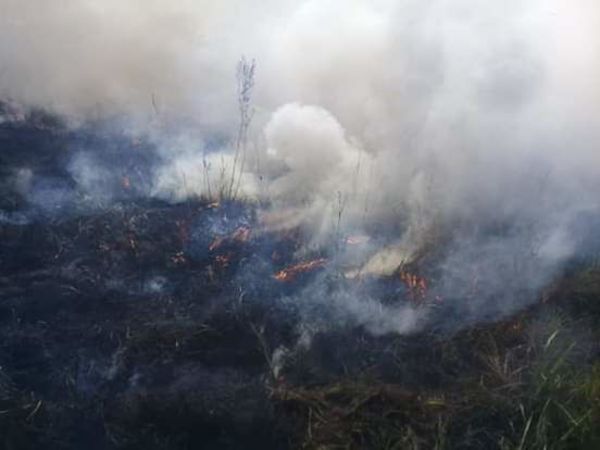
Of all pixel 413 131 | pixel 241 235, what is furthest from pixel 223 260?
pixel 413 131

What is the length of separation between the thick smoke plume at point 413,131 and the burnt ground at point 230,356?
0.52 m

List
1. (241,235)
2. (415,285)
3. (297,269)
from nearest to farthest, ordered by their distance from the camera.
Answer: (415,285)
(297,269)
(241,235)

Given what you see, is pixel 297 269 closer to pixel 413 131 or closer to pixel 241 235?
pixel 241 235

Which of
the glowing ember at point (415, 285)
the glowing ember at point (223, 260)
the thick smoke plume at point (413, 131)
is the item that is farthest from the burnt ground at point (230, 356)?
the thick smoke plume at point (413, 131)

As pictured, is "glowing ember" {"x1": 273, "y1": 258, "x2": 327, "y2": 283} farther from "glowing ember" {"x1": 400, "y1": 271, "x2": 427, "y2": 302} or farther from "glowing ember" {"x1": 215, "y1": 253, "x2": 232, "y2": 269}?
A: "glowing ember" {"x1": 400, "y1": 271, "x2": 427, "y2": 302}

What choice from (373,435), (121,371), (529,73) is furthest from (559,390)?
(529,73)

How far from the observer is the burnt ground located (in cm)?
575

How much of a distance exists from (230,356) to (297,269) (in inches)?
57.7

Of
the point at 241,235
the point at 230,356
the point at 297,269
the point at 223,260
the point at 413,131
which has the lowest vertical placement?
the point at 230,356

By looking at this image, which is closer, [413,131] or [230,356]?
[230,356]

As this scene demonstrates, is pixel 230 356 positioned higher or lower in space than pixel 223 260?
lower

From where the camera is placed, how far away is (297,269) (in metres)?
7.69

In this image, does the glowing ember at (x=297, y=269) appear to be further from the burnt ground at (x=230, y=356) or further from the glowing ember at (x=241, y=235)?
the glowing ember at (x=241, y=235)

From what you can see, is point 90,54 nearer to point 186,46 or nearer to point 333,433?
point 186,46
